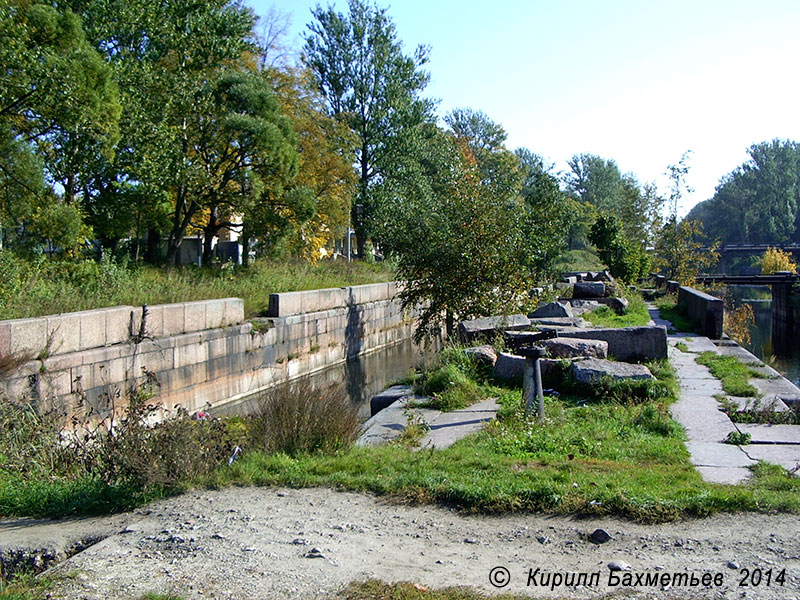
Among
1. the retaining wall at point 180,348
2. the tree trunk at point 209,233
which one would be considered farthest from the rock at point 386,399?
the tree trunk at point 209,233

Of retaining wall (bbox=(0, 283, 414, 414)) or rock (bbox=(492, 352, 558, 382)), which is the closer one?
rock (bbox=(492, 352, 558, 382))

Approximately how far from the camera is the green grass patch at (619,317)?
1630 cm

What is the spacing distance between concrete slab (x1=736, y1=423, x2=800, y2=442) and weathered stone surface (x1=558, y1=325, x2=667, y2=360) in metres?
3.28

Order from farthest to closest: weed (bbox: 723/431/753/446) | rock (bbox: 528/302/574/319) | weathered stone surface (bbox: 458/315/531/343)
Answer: rock (bbox: 528/302/574/319) → weathered stone surface (bbox: 458/315/531/343) → weed (bbox: 723/431/753/446)

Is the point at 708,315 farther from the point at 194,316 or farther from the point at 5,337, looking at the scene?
the point at 5,337

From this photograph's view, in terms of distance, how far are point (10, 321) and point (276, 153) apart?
47.7ft

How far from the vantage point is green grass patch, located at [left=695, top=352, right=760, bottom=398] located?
9.46m

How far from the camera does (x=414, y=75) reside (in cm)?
4366

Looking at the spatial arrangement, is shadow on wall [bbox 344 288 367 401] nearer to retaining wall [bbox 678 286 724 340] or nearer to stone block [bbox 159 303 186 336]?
stone block [bbox 159 303 186 336]

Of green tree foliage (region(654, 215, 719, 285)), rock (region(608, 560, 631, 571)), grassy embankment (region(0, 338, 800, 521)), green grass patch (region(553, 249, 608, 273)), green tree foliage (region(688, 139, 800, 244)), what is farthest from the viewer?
green tree foliage (region(688, 139, 800, 244))

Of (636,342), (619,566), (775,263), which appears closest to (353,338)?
(636,342)

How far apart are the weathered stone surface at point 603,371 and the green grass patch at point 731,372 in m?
1.13

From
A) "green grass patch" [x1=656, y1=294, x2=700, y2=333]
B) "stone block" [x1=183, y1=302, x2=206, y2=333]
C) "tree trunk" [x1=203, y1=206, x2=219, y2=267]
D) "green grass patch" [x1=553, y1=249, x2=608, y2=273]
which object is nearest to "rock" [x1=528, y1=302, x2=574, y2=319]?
"green grass patch" [x1=656, y1=294, x2=700, y2=333]

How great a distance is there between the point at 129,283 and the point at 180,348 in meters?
3.13
